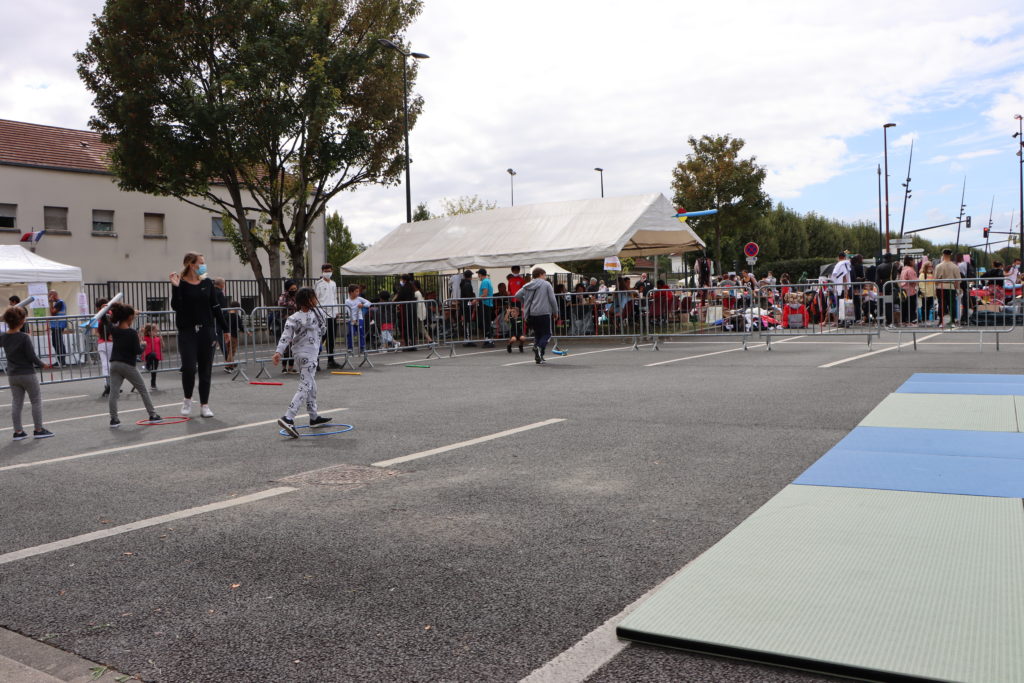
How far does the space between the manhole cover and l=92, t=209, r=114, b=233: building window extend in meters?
31.2

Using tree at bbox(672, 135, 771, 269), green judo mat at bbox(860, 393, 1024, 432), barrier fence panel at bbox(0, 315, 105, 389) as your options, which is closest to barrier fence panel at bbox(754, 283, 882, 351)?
green judo mat at bbox(860, 393, 1024, 432)

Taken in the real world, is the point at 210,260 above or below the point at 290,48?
below

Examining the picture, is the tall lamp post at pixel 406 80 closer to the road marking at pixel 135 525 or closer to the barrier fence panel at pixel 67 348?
the barrier fence panel at pixel 67 348

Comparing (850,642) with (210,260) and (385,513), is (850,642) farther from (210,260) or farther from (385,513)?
(210,260)

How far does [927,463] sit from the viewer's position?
576 cm

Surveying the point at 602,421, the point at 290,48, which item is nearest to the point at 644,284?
the point at 290,48

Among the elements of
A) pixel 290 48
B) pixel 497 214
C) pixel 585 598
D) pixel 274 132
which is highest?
pixel 290 48

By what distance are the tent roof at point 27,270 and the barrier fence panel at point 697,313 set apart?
14578 millimetres

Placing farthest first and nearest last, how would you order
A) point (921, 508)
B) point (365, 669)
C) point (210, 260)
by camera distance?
1. point (210, 260)
2. point (921, 508)
3. point (365, 669)

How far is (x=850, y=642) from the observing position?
2889 mm

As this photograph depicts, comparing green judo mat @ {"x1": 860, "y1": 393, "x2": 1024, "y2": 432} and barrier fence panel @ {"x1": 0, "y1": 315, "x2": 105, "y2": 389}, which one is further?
barrier fence panel @ {"x1": 0, "y1": 315, "x2": 105, "y2": 389}

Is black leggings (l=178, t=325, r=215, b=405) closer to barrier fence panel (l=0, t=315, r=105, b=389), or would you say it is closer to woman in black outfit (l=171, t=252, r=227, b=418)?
woman in black outfit (l=171, t=252, r=227, b=418)

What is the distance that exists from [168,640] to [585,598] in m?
1.66

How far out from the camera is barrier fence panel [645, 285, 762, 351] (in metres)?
17.1
